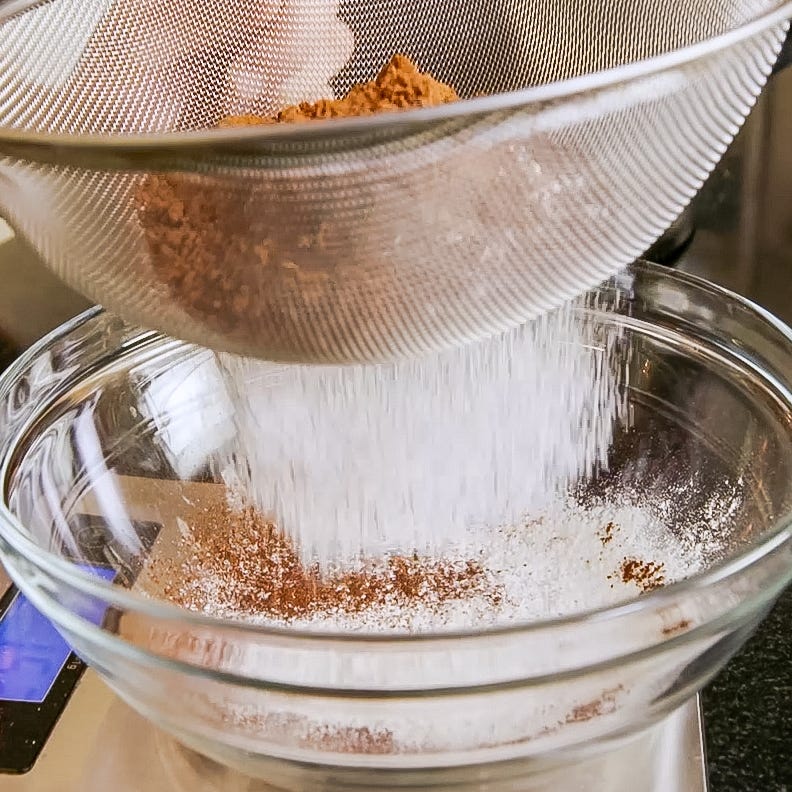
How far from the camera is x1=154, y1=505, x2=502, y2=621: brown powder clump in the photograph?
0.67 metres

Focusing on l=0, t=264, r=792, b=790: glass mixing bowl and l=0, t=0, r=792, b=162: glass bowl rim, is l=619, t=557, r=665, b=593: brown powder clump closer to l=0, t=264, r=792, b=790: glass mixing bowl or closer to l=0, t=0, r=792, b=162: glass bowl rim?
l=0, t=264, r=792, b=790: glass mixing bowl

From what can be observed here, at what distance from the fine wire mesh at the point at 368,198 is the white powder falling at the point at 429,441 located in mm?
181

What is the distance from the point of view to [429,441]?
783mm

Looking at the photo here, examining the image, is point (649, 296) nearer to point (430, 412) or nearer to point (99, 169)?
point (430, 412)

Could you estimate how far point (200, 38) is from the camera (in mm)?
762

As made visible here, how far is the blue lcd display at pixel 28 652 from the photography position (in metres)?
0.63

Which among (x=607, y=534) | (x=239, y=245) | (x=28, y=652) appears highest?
(x=239, y=245)

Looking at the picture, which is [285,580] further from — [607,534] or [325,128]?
[325,128]

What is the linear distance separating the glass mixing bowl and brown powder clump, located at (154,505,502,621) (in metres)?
0.03

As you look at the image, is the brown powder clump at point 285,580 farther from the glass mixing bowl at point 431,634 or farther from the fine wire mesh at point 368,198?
the fine wire mesh at point 368,198

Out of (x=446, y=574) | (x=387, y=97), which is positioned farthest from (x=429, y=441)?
(x=387, y=97)

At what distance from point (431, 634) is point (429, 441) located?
1.16 ft

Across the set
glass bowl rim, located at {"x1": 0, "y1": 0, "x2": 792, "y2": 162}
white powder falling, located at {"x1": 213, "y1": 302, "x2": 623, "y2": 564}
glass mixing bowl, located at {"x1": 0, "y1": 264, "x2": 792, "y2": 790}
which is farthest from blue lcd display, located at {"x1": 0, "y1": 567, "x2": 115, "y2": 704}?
glass bowl rim, located at {"x1": 0, "y1": 0, "x2": 792, "y2": 162}

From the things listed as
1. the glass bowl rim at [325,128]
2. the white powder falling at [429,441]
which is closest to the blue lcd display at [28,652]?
the white powder falling at [429,441]
